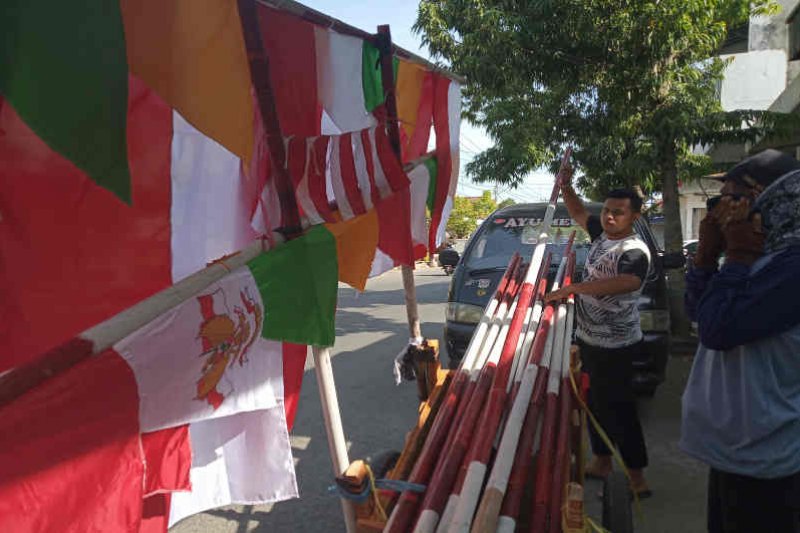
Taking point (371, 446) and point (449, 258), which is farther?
point (449, 258)

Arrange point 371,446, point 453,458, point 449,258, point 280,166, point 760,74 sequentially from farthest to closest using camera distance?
1. point 760,74
2. point 449,258
3. point 371,446
4. point 453,458
5. point 280,166

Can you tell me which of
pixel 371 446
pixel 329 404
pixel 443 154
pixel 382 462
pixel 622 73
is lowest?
pixel 371 446

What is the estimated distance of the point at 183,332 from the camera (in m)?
1.24

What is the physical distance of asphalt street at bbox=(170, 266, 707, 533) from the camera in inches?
122

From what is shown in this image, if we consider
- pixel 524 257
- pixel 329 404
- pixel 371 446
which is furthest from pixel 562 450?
pixel 524 257

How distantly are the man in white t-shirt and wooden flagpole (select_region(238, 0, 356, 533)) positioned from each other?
1.74m

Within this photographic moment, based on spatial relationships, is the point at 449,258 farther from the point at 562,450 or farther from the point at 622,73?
the point at 562,450

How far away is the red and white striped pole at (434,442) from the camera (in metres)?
1.77

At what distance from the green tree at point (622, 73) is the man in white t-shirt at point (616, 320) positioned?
3.84 meters

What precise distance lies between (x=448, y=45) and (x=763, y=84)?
23.3 feet

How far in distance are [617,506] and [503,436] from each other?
60 cm

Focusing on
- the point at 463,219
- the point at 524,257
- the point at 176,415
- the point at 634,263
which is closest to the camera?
the point at 176,415

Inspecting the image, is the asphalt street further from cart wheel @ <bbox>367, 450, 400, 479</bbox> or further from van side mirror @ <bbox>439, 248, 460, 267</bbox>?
van side mirror @ <bbox>439, 248, 460, 267</bbox>

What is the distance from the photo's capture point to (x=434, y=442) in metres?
2.12
